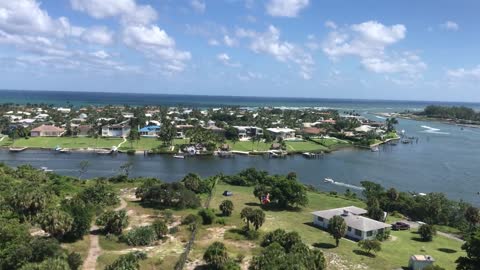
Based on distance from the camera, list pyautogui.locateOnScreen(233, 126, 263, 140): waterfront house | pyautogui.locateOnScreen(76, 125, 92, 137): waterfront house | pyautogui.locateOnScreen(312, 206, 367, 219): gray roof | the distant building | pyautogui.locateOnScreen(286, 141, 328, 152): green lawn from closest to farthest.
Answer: the distant building, pyautogui.locateOnScreen(312, 206, 367, 219): gray roof, pyautogui.locateOnScreen(286, 141, 328, 152): green lawn, pyautogui.locateOnScreen(76, 125, 92, 137): waterfront house, pyautogui.locateOnScreen(233, 126, 263, 140): waterfront house

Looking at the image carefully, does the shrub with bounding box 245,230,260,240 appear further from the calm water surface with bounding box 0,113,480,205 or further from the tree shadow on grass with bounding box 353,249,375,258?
the calm water surface with bounding box 0,113,480,205

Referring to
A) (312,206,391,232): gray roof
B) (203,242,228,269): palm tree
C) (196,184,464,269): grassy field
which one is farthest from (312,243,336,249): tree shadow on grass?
(203,242,228,269): palm tree

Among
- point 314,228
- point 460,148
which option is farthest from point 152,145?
point 460,148

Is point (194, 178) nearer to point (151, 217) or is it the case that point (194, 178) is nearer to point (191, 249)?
point (151, 217)

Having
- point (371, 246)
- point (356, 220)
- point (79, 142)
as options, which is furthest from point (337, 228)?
point (79, 142)

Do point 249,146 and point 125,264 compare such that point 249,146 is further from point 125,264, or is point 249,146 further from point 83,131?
point 125,264
